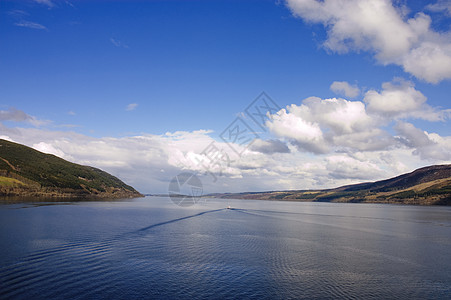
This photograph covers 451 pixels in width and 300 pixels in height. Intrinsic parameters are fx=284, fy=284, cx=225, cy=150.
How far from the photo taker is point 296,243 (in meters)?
50.7

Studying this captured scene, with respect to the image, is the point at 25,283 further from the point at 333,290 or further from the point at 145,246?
the point at 333,290

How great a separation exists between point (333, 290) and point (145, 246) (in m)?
28.1

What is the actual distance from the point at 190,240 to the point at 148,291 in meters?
26.7

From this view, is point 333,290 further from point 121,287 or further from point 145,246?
point 145,246

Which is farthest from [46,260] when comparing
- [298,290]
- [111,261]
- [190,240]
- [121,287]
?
[298,290]

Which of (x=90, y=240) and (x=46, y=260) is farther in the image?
(x=90, y=240)

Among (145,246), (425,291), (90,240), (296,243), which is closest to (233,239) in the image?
(296,243)

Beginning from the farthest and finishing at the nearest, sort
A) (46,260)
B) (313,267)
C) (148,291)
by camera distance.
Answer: (313,267) < (46,260) < (148,291)

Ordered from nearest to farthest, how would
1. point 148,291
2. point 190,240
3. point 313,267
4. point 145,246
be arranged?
1. point 148,291
2. point 313,267
3. point 145,246
4. point 190,240

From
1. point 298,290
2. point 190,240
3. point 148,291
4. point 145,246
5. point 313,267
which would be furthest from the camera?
point 190,240

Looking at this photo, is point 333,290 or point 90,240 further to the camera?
point 90,240

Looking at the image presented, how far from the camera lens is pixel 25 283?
80.7ft

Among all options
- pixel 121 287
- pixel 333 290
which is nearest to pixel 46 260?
pixel 121 287

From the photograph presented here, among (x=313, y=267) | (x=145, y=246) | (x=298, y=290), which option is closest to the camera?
(x=298, y=290)
